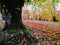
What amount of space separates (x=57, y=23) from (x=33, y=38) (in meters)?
0.39

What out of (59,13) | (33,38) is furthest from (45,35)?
(59,13)

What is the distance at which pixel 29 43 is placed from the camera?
3.06 meters

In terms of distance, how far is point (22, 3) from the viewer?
3.03 metres

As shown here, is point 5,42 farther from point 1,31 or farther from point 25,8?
point 25,8

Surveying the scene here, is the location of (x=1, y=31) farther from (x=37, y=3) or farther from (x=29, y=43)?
(x=37, y=3)

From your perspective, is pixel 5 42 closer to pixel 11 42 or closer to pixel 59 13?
pixel 11 42

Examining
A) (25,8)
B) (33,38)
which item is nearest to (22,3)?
(25,8)

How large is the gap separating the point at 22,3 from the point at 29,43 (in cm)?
55

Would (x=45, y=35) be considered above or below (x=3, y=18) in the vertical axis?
below

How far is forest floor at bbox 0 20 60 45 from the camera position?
304 cm

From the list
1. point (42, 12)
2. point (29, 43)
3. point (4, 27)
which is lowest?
point (29, 43)

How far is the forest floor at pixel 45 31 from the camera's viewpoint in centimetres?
304

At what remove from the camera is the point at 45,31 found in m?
3.07

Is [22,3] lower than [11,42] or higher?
higher
